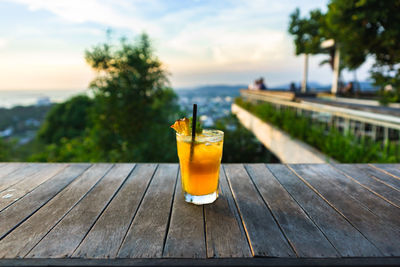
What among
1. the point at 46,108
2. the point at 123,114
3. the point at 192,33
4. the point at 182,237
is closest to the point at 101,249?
the point at 182,237

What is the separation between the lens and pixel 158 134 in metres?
7.27

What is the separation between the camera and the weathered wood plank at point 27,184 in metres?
1.20

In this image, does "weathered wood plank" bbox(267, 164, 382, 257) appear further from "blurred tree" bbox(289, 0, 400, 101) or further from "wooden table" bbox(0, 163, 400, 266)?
"blurred tree" bbox(289, 0, 400, 101)

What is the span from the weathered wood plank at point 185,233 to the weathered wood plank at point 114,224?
16 centimetres

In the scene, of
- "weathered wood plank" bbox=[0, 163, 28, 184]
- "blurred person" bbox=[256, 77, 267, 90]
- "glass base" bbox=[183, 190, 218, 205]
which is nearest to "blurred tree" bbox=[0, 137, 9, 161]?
"weathered wood plank" bbox=[0, 163, 28, 184]

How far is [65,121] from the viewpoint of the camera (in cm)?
2252

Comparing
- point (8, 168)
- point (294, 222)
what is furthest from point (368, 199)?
point (8, 168)

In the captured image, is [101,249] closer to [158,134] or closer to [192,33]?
[158,134]

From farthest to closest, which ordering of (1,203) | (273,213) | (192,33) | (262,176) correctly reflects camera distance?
(192,33) → (262,176) → (1,203) → (273,213)

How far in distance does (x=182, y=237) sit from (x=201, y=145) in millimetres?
405

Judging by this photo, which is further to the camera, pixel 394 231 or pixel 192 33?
pixel 192 33

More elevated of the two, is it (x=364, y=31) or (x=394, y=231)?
(x=364, y=31)

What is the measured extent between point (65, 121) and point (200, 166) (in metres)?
24.4

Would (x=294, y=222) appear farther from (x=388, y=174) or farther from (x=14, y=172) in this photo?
(x=14, y=172)
